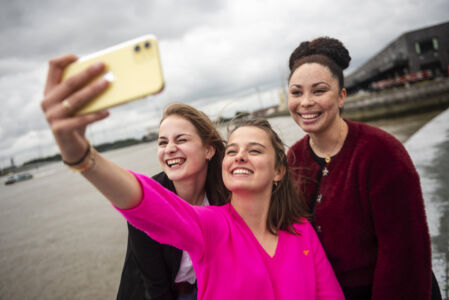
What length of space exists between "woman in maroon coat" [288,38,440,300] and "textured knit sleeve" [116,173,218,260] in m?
1.17

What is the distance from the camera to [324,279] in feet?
6.46

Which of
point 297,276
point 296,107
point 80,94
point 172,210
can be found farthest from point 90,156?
point 296,107

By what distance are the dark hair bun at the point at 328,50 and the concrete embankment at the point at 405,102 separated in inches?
1108

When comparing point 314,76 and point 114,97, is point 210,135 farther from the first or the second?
point 114,97

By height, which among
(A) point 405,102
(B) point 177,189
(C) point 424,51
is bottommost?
(A) point 405,102

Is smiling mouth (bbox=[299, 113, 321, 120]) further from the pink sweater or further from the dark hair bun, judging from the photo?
the pink sweater

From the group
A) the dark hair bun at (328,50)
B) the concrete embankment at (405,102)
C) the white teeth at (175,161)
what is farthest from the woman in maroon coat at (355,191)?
the concrete embankment at (405,102)

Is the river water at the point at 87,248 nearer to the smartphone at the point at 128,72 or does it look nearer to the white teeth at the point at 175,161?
the white teeth at the point at 175,161

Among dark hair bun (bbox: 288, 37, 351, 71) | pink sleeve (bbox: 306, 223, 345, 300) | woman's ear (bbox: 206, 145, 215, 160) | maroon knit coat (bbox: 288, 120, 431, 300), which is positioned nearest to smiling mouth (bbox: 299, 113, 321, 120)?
maroon knit coat (bbox: 288, 120, 431, 300)

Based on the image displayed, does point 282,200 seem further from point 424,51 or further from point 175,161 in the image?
point 424,51

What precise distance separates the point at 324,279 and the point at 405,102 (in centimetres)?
2900

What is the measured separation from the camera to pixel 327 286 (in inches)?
77.0

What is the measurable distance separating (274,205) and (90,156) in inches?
63.3

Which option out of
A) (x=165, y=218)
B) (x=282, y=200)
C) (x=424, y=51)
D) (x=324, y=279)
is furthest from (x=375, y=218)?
(x=424, y=51)
